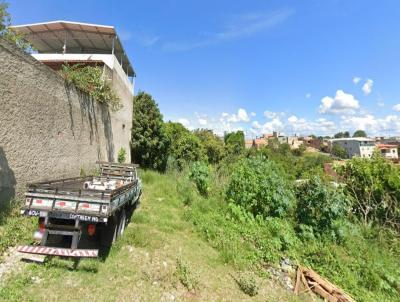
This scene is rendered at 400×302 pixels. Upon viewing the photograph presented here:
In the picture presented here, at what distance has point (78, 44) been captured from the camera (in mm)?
15914

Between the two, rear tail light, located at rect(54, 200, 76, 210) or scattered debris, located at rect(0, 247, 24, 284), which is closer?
scattered debris, located at rect(0, 247, 24, 284)

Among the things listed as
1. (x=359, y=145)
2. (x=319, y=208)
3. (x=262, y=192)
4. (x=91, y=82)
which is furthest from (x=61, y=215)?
(x=359, y=145)

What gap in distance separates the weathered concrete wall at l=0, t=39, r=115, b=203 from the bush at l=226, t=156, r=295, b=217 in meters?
5.46

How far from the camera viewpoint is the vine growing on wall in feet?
28.1

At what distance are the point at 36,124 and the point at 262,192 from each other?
645 cm

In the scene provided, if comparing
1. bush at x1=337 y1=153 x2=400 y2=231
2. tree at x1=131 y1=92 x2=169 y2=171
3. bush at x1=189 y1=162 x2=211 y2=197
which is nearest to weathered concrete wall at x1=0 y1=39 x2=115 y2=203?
bush at x1=189 y1=162 x2=211 y2=197

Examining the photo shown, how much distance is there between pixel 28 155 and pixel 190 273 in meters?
4.80

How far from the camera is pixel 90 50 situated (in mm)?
16781

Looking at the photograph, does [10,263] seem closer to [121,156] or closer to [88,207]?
[88,207]

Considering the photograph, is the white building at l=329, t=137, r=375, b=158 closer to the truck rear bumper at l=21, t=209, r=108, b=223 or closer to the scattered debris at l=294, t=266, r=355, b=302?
the scattered debris at l=294, t=266, r=355, b=302

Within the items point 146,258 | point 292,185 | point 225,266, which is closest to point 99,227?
point 146,258

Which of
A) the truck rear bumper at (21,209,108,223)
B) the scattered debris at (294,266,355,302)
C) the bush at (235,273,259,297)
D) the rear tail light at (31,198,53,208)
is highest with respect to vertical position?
the rear tail light at (31,198,53,208)

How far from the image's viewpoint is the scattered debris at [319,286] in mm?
5027

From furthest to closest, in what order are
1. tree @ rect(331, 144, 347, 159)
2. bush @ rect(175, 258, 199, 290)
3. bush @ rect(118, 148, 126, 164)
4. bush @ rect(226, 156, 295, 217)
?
tree @ rect(331, 144, 347, 159) → bush @ rect(118, 148, 126, 164) → bush @ rect(226, 156, 295, 217) → bush @ rect(175, 258, 199, 290)
